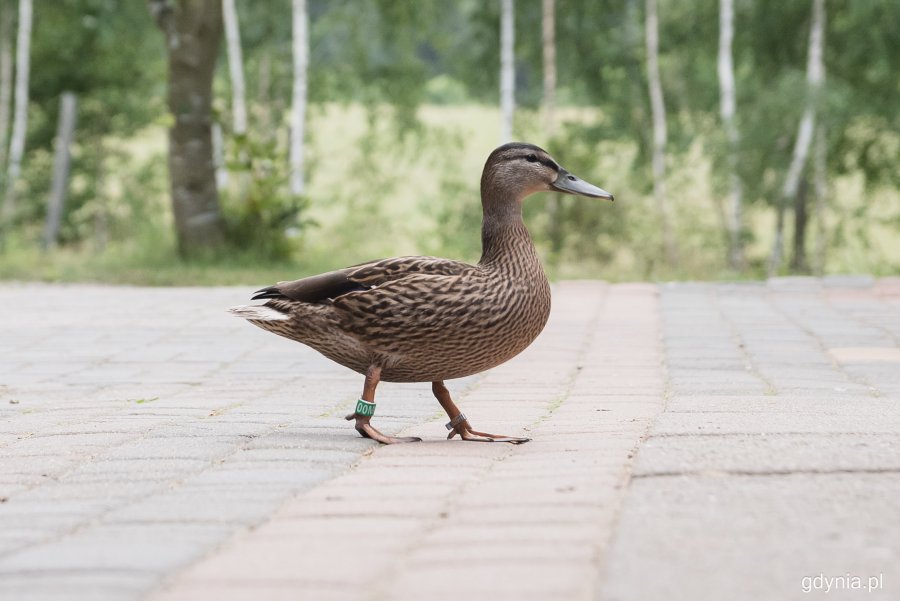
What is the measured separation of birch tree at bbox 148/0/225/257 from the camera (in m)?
14.9

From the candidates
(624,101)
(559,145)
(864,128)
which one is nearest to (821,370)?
(559,145)

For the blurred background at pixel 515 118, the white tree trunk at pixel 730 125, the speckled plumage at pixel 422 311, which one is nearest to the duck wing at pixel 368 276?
the speckled plumage at pixel 422 311

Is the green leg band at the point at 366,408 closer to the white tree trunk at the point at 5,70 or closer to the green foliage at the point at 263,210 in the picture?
the green foliage at the point at 263,210

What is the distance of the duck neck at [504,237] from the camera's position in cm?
460

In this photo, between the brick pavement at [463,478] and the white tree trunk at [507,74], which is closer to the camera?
the brick pavement at [463,478]

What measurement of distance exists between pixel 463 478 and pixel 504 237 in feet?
3.92

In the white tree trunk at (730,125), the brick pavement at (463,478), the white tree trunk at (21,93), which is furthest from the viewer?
the white tree trunk at (21,93)

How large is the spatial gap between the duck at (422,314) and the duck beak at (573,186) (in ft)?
0.04

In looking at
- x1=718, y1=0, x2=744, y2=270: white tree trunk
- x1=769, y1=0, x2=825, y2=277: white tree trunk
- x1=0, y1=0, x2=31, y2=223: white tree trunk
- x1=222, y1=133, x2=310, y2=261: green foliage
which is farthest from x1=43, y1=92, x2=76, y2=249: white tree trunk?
x1=769, y1=0, x2=825, y2=277: white tree trunk

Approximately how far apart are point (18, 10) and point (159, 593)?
2558 centimetres

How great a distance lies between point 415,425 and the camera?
521cm

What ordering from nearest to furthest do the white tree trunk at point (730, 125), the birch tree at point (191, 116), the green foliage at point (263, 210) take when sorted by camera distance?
the green foliage at point (263, 210), the birch tree at point (191, 116), the white tree trunk at point (730, 125)

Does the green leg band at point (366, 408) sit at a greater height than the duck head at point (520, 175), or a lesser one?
lesser

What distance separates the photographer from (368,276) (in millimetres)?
4504
